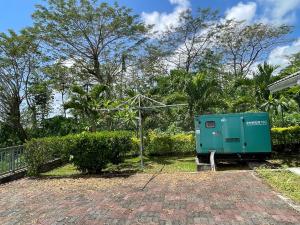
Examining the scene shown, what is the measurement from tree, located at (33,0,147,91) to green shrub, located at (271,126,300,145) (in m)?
11.8

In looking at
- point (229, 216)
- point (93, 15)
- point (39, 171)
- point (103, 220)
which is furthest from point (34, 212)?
point (93, 15)

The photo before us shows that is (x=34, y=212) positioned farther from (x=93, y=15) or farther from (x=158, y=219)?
(x=93, y=15)

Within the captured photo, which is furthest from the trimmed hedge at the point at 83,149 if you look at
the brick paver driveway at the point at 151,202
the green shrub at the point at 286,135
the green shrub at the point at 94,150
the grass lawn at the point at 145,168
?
the green shrub at the point at 286,135

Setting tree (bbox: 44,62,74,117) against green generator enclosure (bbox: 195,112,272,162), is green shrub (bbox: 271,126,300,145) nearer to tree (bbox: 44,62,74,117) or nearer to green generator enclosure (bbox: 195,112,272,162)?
green generator enclosure (bbox: 195,112,272,162)

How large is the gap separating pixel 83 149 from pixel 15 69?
16.5 metres

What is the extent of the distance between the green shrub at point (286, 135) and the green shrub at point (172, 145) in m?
3.71

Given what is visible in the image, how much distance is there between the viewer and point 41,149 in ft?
35.6

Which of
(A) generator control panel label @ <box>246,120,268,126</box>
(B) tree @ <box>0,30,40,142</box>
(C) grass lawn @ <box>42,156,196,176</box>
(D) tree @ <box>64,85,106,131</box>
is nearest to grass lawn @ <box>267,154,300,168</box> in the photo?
(A) generator control panel label @ <box>246,120,268,126</box>

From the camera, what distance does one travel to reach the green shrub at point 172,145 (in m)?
15.9

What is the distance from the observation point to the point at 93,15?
22406 millimetres

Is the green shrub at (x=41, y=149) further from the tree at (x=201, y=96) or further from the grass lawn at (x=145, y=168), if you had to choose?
the tree at (x=201, y=96)

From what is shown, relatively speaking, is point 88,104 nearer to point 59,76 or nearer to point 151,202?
point 151,202

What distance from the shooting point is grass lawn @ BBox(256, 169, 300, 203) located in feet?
21.1

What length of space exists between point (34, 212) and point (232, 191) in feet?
12.7
